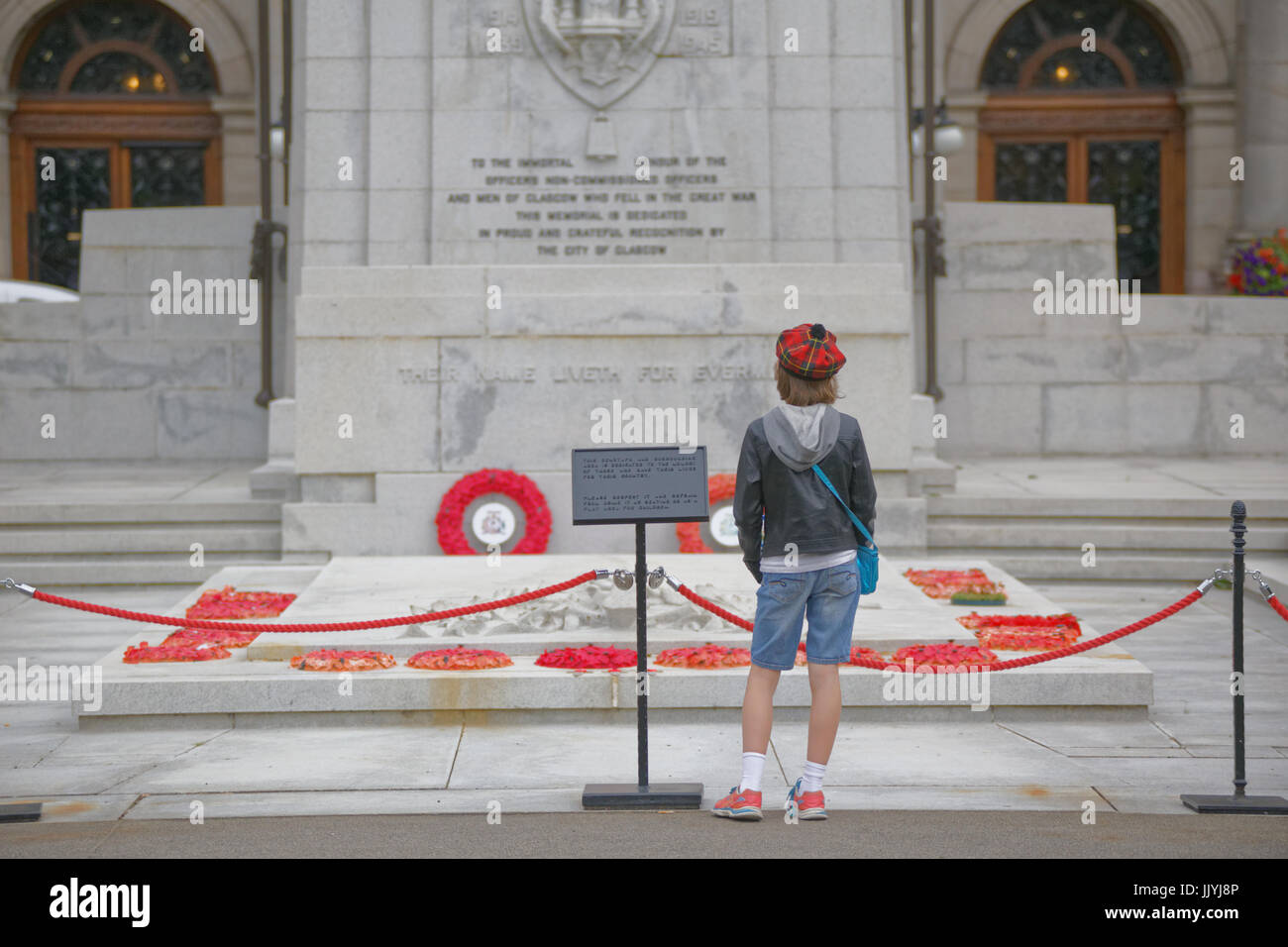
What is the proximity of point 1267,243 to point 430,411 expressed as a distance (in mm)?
12549

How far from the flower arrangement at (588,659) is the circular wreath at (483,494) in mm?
4098

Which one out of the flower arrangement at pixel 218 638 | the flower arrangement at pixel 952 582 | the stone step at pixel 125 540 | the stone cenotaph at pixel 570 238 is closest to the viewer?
the flower arrangement at pixel 218 638

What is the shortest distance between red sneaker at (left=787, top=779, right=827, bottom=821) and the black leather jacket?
0.94 metres

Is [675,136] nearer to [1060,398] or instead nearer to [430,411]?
[430,411]

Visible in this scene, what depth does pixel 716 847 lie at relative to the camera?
251 inches

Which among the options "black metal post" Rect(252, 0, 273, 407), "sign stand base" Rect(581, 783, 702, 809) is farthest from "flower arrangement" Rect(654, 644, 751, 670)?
"black metal post" Rect(252, 0, 273, 407)

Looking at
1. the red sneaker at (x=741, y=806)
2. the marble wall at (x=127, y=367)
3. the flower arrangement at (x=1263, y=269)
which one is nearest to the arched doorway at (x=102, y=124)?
the marble wall at (x=127, y=367)

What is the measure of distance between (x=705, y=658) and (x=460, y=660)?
1.38 metres

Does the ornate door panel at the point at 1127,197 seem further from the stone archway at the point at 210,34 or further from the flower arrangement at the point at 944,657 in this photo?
the flower arrangement at the point at 944,657

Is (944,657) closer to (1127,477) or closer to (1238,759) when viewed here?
(1238,759)

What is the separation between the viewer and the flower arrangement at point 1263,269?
Answer: 20906 millimetres

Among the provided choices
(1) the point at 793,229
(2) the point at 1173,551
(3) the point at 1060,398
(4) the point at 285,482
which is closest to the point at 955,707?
(2) the point at 1173,551

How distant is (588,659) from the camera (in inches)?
368

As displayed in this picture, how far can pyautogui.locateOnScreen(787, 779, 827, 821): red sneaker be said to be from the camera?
6832mm
